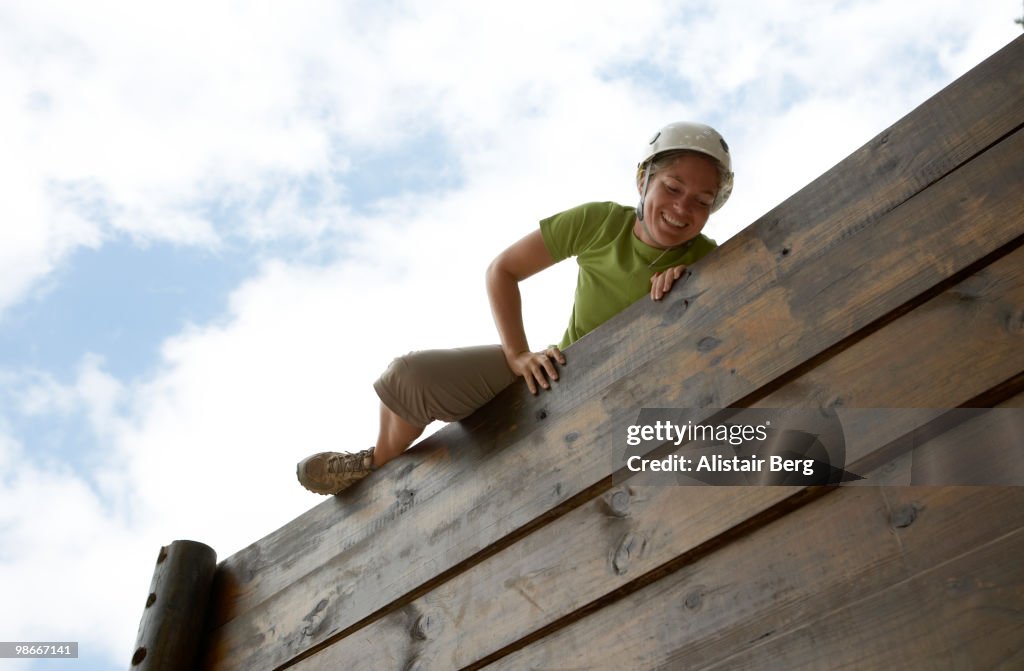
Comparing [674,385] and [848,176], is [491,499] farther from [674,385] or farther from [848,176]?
[848,176]

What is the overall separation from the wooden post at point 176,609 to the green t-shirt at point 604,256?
3.14ft

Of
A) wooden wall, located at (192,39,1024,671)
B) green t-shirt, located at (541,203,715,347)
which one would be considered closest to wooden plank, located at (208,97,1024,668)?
wooden wall, located at (192,39,1024,671)

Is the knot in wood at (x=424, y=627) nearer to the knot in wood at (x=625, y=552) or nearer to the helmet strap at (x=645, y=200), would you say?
the knot in wood at (x=625, y=552)

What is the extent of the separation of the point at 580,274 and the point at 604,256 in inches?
3.4

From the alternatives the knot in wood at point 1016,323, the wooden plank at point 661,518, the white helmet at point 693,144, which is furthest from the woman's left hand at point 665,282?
the knot in wood at point 1016,323

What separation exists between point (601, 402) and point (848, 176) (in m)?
0.52

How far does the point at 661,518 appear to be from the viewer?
1369mm

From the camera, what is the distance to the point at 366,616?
1.71m

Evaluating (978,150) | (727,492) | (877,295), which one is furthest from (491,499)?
(978,150)

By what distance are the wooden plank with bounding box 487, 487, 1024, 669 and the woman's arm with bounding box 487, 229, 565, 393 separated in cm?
69

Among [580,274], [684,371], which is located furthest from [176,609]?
[684,371]

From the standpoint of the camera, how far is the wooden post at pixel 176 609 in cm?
204

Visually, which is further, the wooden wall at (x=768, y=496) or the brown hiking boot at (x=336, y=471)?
the brown hiking boot at (x=336, y=471)

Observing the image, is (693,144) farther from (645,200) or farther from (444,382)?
(444,382)
